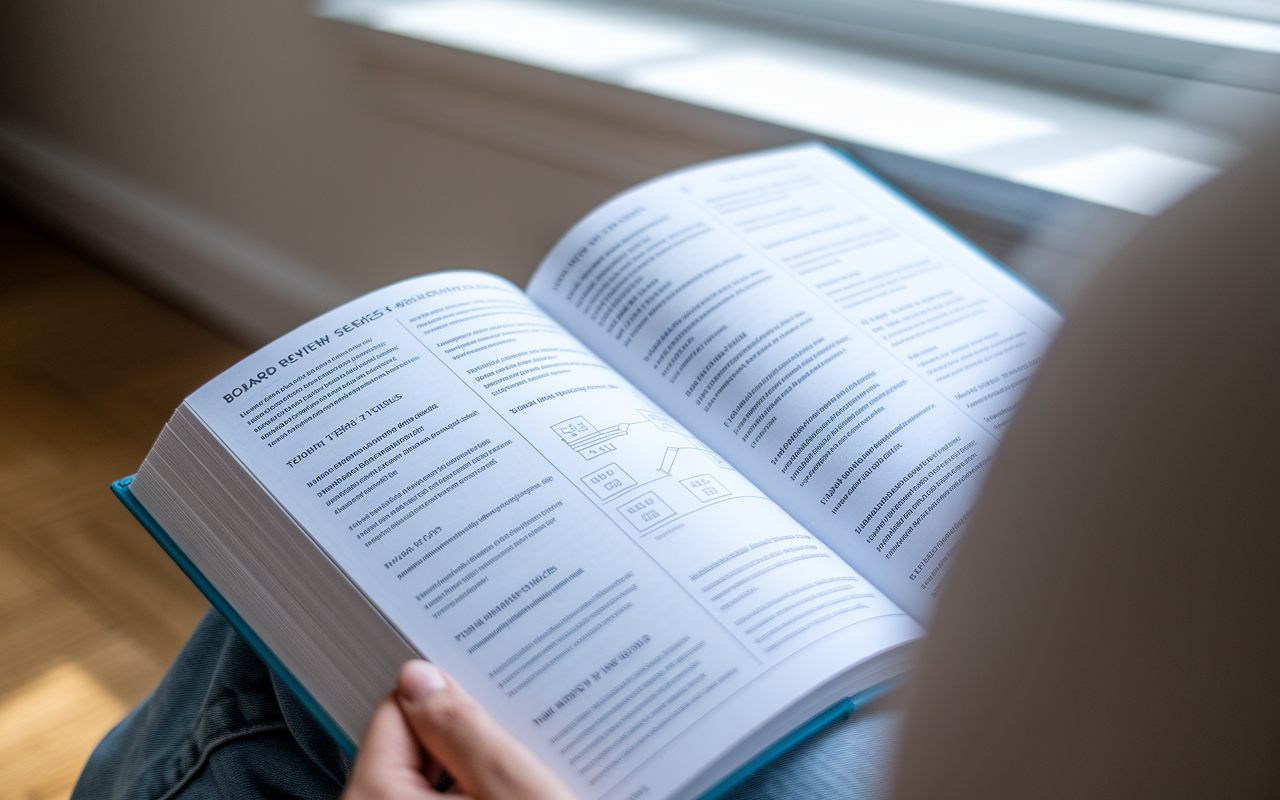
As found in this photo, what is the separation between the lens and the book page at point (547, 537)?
328 millimetres

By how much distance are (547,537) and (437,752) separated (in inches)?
3.6

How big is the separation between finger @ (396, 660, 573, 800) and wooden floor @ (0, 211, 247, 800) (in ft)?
2.02

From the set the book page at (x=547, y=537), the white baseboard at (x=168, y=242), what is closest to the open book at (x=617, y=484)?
the book page at (x=547, y=537)

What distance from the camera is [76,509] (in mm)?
1019

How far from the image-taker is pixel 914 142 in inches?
28.1

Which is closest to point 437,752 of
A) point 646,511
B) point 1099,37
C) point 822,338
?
point 646,511

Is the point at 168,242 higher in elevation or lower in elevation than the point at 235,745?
lower

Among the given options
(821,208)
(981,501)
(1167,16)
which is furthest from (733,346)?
Answer: (1167,16)

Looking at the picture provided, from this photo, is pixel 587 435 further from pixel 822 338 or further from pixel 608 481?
pixel 822 338

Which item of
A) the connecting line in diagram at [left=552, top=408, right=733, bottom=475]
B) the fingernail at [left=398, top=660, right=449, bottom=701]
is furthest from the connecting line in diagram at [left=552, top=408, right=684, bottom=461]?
the fingernail at [left=398, top=660, right=449, bottom=701]

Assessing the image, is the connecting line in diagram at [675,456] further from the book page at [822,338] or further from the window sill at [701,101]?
the window sill at [701,101]

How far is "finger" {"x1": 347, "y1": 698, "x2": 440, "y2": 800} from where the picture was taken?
30 centimetres

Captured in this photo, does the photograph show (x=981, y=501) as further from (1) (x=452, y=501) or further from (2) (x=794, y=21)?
(2) (x=794, y=21)

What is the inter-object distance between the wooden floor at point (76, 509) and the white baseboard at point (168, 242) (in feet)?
0.16
